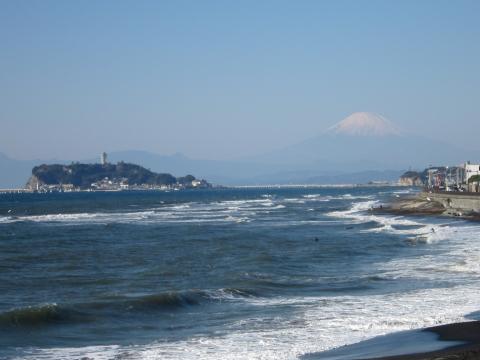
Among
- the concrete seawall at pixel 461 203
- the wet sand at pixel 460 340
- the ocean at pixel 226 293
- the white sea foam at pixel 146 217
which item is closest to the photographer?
the wet sand at pixel 460 340

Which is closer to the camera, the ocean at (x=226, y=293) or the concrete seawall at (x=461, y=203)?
the ocean at (x=226, y=293)

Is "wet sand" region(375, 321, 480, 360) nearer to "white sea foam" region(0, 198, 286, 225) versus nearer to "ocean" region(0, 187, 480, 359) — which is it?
"ocean" region(0, 187, 480, 359)

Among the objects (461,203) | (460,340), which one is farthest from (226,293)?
(461,203)

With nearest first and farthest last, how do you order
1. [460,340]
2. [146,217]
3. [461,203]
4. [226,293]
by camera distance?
[460,340] → [226,293] → [461,203] → [146,217]

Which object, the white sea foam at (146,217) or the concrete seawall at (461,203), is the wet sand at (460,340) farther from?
the white sea foam at (146,217)

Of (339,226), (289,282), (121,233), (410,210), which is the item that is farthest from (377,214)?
(289,282)

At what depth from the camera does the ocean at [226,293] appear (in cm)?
1557

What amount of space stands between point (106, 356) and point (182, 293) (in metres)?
7.39

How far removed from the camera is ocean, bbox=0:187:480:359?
1557 centimetres

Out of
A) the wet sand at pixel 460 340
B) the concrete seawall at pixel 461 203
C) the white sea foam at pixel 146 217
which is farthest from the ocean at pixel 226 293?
the white sea foam at pixel 146 217

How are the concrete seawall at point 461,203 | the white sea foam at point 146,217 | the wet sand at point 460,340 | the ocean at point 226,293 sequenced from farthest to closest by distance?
the white sea foam at point 146,217, the concrete seawall at point 461,203, the ocean at point 226,293, the wet sand at point 460,340

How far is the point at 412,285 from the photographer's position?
22641 mm

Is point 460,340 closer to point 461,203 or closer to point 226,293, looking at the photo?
point 226,293

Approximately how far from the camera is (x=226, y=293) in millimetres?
21984
